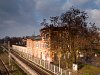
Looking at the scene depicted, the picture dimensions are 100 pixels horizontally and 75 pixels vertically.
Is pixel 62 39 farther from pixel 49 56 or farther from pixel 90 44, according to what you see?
pixel 49 56

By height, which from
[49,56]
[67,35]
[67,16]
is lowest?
[49,56]

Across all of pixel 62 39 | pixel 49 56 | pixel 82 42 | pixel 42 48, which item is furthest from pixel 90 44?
pixel 42 48

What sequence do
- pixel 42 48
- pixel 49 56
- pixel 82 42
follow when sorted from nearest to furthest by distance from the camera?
pixel 82 42 < pixel 49 56 < pixel 42 48

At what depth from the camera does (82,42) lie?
172 feet

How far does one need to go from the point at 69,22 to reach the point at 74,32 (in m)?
2.71

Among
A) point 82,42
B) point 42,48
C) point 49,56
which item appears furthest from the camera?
point 42,48

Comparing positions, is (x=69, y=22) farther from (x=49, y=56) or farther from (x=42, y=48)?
(x=42, y=48)

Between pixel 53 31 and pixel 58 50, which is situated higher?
pixel 53 31

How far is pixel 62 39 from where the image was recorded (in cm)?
5325

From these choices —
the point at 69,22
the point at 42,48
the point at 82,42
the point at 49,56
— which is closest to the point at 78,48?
the point at 82,42

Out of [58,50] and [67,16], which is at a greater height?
[67,16]

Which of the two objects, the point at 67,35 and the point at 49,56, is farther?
the point at 49,56

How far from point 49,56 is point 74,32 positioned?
68.0ft

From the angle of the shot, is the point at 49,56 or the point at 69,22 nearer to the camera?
the point at 69,22
